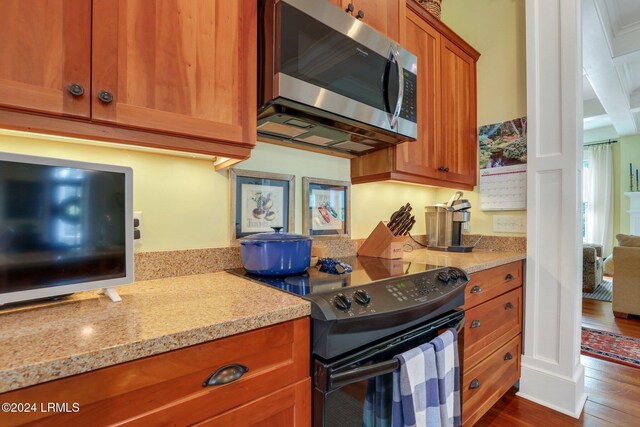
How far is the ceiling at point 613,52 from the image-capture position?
2532 millimetres

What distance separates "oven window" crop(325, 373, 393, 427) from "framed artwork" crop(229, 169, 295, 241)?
683mm

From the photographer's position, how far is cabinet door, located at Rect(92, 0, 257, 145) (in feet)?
2.49

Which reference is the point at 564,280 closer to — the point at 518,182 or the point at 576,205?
the point at 576,205

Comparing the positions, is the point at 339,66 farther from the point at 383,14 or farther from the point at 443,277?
the point at 443,277

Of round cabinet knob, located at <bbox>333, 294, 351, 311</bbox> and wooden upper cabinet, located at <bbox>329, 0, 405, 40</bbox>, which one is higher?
wooden upper cabinet, located at <bbox>329, 0, 405, 40</bbox>

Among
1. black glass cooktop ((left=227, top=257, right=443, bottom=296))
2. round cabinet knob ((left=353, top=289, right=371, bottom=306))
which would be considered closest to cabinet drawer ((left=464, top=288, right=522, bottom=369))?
black glass cooktop ((left=227, top=257, right=443, bottom=296))

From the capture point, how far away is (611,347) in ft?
8.02

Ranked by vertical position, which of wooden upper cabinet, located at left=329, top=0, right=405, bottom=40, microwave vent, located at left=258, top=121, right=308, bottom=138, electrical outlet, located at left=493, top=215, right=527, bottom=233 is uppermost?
wooden upper cabinet, located at left=329, top=0, right=405, bottom=40

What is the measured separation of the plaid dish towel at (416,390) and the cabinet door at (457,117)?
119cm

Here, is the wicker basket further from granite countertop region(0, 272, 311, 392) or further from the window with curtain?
the window with curtain

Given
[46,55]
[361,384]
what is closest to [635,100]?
[361,384]

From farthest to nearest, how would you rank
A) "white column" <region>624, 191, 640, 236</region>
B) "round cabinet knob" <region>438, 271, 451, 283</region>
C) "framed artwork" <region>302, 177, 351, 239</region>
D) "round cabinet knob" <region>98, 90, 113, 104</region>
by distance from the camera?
"white column" <region>624, 191, 640, 236</region> → "framed artwork" <region>302, 177, 351, 239</region> → "round cabinet knob" <region>438, 271, 451, 283</region> → "round cabinet knob" <region>98, 90, 113, 104</region>

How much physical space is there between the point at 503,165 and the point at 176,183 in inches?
78.6

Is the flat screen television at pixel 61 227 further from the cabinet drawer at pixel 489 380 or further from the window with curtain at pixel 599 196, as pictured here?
the window with curtain at pixel 599 196
